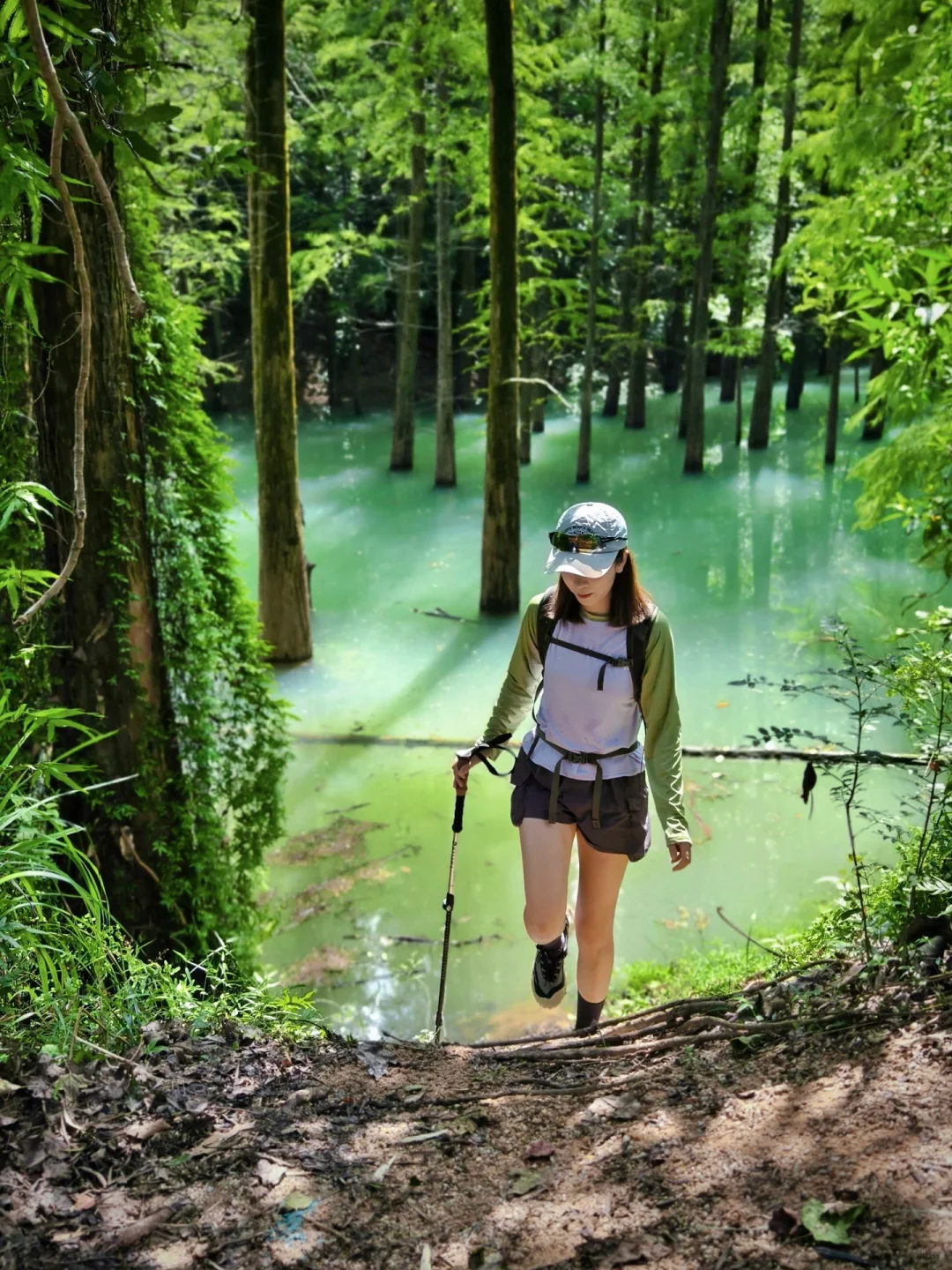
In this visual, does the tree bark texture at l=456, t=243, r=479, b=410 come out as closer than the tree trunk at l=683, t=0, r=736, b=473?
No

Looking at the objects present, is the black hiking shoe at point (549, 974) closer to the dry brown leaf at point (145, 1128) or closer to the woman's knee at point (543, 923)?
the woman's knee at point (543, 923)

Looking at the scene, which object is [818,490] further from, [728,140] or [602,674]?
[602,674]

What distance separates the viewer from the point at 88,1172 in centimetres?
222

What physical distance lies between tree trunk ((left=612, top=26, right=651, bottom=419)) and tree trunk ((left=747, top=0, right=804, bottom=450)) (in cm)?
259

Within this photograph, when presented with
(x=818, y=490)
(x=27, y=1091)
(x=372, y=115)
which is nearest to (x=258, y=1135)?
(x=27, y=1091)

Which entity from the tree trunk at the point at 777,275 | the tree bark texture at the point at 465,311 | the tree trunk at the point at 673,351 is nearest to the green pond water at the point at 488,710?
the tree trunk at the point at 777,275

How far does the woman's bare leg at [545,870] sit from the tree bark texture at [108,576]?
5.77 ft

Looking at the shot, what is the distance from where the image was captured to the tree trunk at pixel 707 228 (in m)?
17.4

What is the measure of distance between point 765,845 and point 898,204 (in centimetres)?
404

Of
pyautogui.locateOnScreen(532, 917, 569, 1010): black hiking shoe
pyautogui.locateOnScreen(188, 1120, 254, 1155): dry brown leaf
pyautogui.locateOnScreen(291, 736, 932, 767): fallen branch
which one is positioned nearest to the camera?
pyautogui.locateOnScreen(188, 1120, 254, 1155): dry brown leaf

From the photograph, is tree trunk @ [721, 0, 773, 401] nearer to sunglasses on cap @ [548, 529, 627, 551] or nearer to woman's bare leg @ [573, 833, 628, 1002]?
sunglasses on cap @ [548, 529, 627, 551]

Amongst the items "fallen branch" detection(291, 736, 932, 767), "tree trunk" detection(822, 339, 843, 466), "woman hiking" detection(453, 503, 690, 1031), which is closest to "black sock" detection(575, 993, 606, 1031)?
"woman hiking" detection(453, 503, 690, 1031)

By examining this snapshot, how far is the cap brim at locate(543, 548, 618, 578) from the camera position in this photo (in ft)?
11.0

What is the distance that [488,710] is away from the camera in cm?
944
